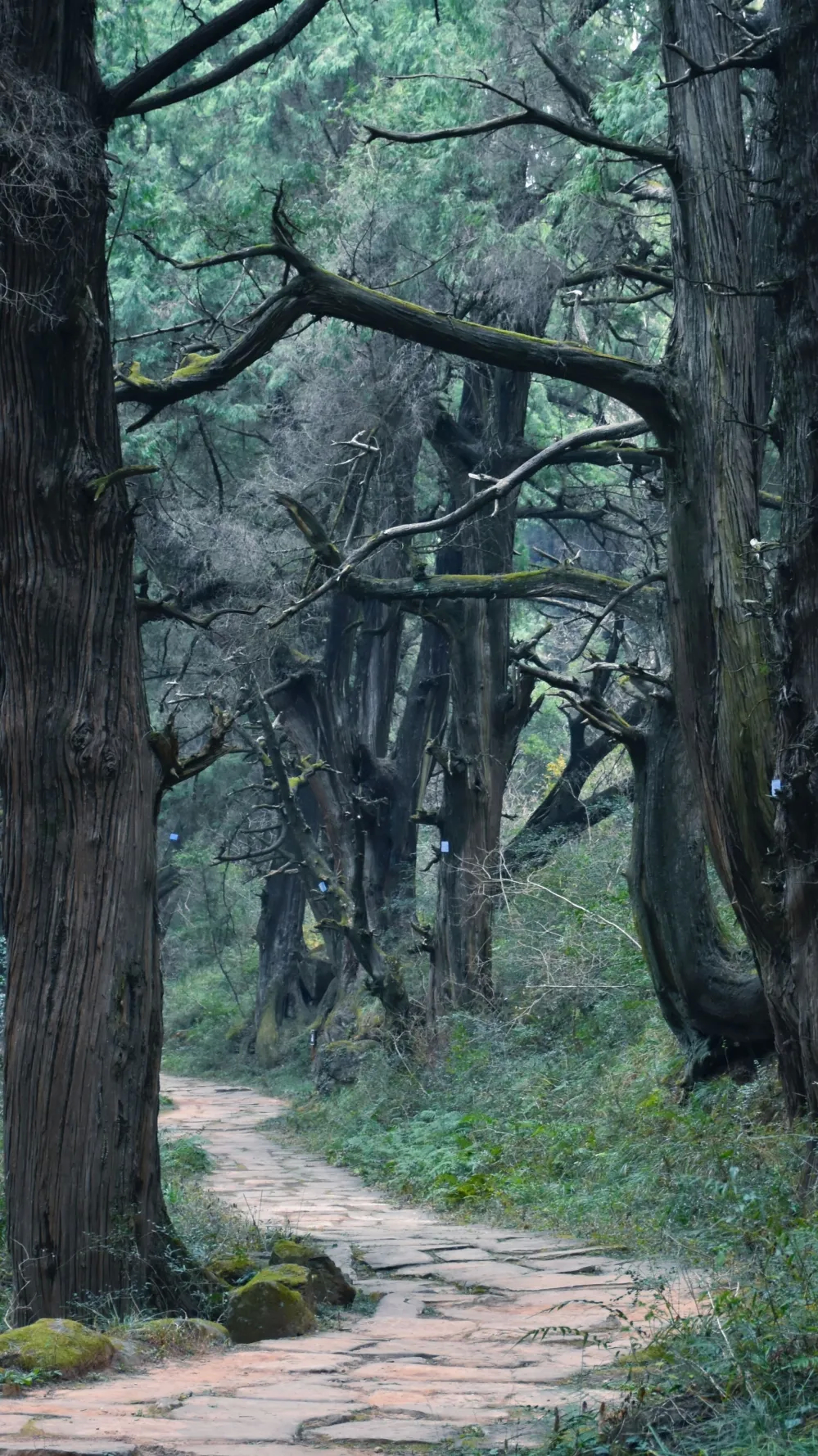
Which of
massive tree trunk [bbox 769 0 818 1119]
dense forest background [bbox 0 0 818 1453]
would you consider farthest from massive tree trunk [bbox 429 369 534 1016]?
massive tree trunk [bbox 769 0 818 1119]

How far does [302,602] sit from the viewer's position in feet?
35.5

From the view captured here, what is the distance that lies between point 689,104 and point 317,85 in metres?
10.5

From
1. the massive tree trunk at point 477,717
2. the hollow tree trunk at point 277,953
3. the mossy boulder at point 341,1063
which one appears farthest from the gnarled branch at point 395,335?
the hollow tree trunk at point 277,953

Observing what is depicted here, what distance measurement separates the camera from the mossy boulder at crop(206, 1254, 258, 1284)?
7.39 meters

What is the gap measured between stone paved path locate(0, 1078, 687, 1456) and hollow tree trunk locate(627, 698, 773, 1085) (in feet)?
6.47

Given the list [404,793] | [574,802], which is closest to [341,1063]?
[404,793]

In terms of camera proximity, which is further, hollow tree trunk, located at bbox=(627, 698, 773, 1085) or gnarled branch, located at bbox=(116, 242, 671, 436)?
hollow tree trunk, located at bbox=(627, 698, 773, 1085)

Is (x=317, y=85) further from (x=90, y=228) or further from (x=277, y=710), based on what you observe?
(x=90, y=228)

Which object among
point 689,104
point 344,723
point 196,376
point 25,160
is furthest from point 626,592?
point 344,723

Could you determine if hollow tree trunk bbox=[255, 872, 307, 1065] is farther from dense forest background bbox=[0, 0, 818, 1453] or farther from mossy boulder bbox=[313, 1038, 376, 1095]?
mossy boulder bbox=[313, 1038, 376, 1095]

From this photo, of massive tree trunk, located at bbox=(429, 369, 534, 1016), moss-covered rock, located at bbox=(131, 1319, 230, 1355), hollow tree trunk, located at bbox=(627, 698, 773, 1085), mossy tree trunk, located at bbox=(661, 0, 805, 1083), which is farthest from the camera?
massive tree trunk, located at bbox=(429, 369, 534, 1016)

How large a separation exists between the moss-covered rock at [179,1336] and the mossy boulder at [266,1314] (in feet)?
0.54

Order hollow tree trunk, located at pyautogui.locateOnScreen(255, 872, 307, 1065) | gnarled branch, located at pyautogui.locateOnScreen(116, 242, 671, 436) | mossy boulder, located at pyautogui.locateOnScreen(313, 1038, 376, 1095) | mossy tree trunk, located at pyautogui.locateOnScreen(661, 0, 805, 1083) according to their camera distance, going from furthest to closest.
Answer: hollow tree trunk, located at pyautogui.locateOnScreen(255, 872, 307, 1065) < mossy boulder, located at pyautogui.locateOnScreen(313, 1038, 376, 1095) < mossy tree trunk, located at pyautogui.locateOnScreen(661, 0, 805, 1083) < gnarled branch, located at pyautogui.locateOnScreen(116, 242, 671, 436)

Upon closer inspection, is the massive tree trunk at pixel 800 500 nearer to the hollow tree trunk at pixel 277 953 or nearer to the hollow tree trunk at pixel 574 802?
the hollow tree trunk at pixel 574 802
